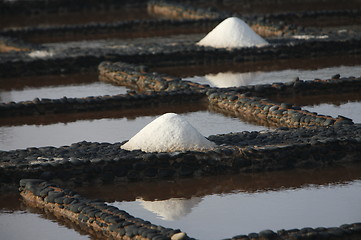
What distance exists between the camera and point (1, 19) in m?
22.3

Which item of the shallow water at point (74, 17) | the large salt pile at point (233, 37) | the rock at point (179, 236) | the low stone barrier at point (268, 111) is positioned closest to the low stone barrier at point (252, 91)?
the low stone barrier at point (268, 111)

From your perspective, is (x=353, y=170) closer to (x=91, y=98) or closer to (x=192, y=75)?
(x=91, y=98)

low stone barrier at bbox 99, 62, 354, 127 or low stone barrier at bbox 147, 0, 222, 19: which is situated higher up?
low stone barrier at bbox 147, 0, 222, 19

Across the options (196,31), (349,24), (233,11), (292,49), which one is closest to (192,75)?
(292,49)

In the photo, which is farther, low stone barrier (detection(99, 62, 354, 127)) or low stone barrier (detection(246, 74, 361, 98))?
low stone barrier (detection(246, 74, 361, 98))

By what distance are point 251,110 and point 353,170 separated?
245 centimetres

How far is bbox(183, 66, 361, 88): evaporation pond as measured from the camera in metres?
13.6

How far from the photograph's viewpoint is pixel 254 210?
798 cm

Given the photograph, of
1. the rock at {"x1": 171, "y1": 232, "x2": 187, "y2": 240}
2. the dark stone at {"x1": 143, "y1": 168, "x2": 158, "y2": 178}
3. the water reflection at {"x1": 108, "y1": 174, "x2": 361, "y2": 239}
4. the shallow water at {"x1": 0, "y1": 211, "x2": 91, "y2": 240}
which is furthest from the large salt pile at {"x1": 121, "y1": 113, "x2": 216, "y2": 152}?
the rock at {"x1": 171, "y1": 232, "x2": 187, "y2": 240}

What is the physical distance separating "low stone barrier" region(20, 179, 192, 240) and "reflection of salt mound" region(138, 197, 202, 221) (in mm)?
498

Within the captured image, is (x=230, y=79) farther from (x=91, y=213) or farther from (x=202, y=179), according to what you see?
(x=91, y=213)

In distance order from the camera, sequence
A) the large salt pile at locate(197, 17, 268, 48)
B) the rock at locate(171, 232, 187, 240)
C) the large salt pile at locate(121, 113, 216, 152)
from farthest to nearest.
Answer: the large salt pile at locate(197, 17, 268, 48) < the large salt pile at locate(121, 113, 216, 152) < the rock at locate(171, 232, 187, 240)

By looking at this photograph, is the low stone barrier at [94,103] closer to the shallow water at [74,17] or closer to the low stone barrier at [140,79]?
the low stone barrier at [140,79]

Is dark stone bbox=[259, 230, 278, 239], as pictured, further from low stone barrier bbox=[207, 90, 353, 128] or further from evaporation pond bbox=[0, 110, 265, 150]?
evaporation pond bbox=[0, 110, 265, 150]
